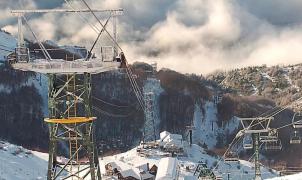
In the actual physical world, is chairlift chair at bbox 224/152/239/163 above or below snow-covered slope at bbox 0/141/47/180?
below

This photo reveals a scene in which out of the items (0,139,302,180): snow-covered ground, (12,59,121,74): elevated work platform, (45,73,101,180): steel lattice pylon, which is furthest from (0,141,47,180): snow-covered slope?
(12,59,121,74): elevated work platform

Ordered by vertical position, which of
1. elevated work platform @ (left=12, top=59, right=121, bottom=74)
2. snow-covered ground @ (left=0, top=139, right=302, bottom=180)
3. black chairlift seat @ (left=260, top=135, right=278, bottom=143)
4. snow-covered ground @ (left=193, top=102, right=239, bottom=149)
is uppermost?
elevated work platform @ (left=12, top=59, right=121, bottom=74)

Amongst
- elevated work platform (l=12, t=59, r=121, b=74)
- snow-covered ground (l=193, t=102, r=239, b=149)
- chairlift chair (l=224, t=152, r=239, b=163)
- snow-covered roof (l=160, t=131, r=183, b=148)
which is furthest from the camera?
snow-covered ground (l=193, t=102, r=239, b=149)

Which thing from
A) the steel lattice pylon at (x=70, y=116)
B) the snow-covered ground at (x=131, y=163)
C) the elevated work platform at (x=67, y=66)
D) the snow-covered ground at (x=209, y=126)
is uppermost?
the elevated work platform at (x=67, y=66)

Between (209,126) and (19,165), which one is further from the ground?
(19,165)

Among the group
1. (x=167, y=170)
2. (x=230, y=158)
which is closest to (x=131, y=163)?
(x=230, y=158)

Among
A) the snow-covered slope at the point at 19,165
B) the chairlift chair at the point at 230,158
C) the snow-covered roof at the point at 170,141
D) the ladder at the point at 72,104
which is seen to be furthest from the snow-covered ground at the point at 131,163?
the ladder at the point at 72,104

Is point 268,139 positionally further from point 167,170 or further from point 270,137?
point 167,170

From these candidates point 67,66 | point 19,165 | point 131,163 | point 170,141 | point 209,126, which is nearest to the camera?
point 67,66

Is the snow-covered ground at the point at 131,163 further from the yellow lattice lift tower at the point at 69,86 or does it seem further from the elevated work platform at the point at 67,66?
the elevated work platform at the point at 67,66

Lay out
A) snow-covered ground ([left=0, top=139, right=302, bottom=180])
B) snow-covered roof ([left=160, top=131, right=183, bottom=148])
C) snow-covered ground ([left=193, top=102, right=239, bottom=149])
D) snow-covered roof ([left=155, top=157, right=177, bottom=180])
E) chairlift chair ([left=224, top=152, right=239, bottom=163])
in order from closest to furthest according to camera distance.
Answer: snow-covered ground ([left=0, top=139, right=302, bottom=180]) → snow-covered roof ([left=155, top=157, right=177, bottom=180]) → chairlift chair ([left=224, top=152, right=239, bottom=163]) → snow-covered roof ([left=160, top=131, right=183, bottom=148]) → snow-covered ground ([left=193, top=102, right=239, bottom=149])

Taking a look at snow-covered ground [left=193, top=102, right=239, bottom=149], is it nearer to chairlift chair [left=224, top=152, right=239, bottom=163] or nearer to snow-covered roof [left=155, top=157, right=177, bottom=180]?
chairlift chair [left=224, top=152, right=239, bottom=163]
